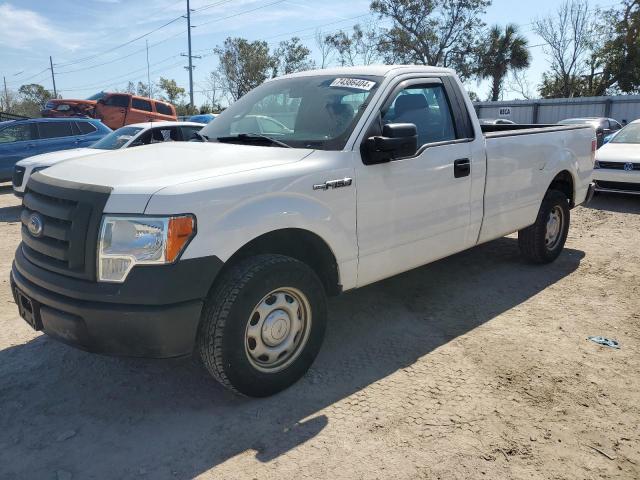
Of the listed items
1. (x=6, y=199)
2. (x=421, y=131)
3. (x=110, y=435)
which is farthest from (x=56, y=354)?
(x=6, y=199)

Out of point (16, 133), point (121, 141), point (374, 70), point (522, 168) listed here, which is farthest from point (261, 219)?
point (16, 133)

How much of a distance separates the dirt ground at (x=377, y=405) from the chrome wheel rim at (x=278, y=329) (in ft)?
0.76

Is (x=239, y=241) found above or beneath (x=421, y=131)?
beneath

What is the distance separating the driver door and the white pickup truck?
0.04ft

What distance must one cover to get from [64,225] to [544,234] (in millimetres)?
4658

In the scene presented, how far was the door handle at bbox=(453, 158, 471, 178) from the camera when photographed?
165 inches

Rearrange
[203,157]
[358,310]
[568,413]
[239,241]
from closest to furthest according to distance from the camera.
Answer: [239,241] < [568,413] < [203,157] < [358,310]

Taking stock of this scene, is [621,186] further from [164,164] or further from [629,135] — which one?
[164,164]

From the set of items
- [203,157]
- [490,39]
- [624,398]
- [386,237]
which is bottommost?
[624,398]

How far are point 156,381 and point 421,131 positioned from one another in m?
2.58

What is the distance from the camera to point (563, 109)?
28.1m

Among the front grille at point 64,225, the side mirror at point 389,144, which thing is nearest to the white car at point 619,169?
the side mirror at point 389,144

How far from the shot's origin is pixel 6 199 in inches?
453

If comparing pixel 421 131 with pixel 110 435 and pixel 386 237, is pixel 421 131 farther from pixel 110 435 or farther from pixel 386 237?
pixel 110 435
